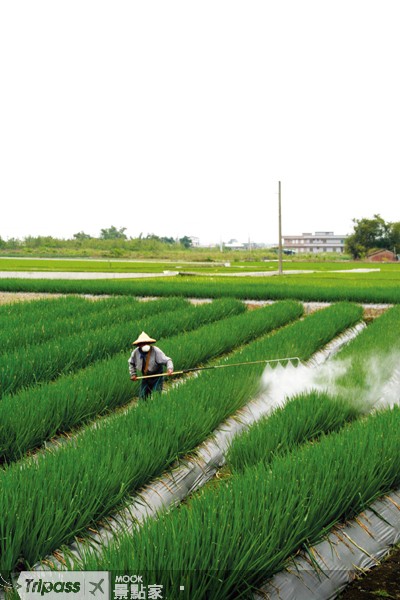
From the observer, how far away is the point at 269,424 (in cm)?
492

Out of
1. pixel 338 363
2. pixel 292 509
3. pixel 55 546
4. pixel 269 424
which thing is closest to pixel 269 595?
pixel 292 509

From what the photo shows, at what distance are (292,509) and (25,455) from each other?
2.33 metres

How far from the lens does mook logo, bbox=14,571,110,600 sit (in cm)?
258

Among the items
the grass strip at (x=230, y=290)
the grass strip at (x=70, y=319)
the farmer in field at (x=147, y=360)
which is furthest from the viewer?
the grass strip at (x=230, y=290)

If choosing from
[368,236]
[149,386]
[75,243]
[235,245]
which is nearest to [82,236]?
[75,243]

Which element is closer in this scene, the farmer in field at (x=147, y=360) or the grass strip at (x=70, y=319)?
the farmer in field at (x=147, y=360)

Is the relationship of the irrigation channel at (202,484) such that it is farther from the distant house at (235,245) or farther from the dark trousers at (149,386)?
the distant house at (235,245)

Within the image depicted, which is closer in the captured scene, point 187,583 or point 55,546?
point 187,583

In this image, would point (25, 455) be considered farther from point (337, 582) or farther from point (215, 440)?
point (337, 582)

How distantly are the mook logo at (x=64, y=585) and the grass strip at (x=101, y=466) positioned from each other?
0.16m

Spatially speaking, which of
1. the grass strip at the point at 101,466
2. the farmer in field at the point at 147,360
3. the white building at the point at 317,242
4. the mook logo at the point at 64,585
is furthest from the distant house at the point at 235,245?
the mook logo at the point at 64,585

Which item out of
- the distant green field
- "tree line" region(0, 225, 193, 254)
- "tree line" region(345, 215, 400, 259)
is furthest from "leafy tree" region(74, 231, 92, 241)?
the distant green field

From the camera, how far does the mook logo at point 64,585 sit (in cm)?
258

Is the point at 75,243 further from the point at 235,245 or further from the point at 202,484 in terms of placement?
the point at 202,484
